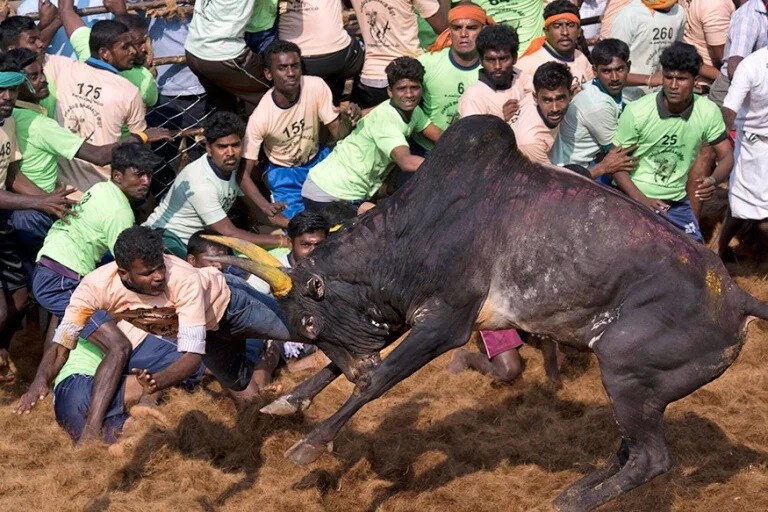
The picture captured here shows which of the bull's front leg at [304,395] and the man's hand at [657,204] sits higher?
the bull's front leg at [304,395]

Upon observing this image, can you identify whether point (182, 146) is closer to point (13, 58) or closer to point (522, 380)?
point (13, 58)

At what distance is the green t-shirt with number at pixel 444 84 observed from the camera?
409 inches

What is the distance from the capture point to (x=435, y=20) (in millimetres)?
11023

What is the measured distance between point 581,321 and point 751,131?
11.8 ft

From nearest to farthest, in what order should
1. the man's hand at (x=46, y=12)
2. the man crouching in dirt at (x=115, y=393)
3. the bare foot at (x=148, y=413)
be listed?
the bare foot at (x=148, y=413)
the man crouching in dirt at (x=115, y=393)
the man's hand at (x=46, y=12)

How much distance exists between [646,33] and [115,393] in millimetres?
5044

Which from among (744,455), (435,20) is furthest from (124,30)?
(744,455)

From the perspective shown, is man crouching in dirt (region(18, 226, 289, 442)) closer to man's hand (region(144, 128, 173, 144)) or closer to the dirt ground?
the dirt ground

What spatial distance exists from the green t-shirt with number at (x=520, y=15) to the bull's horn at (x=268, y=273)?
4075 millimetres

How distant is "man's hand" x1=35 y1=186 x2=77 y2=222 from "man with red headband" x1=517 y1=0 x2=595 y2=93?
3.49 m

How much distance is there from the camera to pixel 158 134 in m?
10.0

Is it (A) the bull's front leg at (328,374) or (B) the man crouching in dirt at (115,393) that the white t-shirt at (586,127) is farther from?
(B) the man crouching in dirt at (115,393)

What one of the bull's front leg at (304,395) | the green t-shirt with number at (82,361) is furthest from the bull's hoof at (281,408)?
the green t-shirt with number at (82,361)

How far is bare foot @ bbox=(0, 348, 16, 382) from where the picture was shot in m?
9.76
